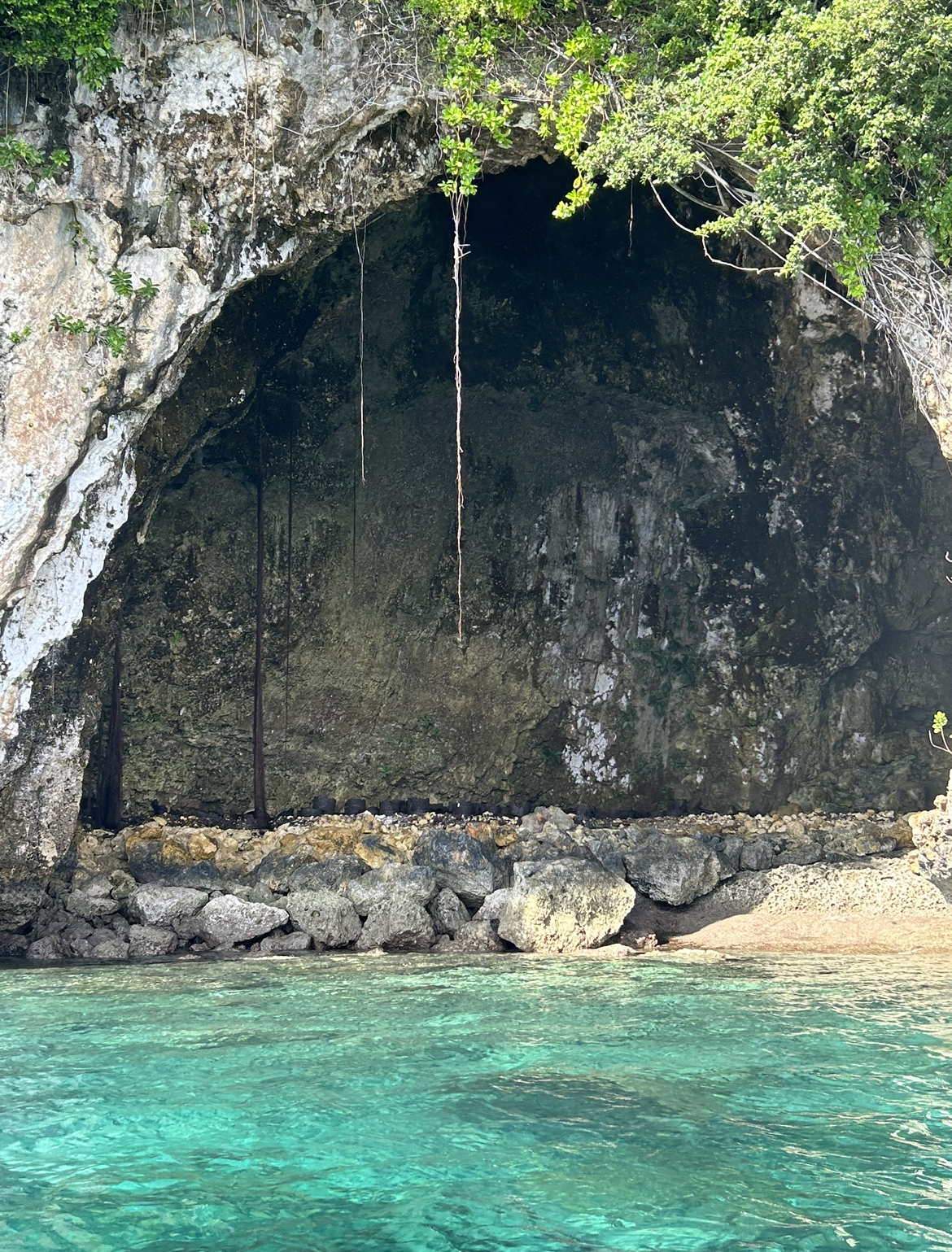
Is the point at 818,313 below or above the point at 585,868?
above

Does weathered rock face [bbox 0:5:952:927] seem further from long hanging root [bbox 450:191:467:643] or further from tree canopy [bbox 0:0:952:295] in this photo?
tree canopy [bbox 0:0:952:295]

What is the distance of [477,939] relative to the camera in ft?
30.5

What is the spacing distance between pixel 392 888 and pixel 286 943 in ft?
3.17

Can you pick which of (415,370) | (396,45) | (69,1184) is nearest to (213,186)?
(396,45)

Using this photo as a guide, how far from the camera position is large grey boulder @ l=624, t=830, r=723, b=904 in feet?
33.9

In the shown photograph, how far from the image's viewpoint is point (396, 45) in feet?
30.2

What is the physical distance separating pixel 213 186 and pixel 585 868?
6231 millimetres

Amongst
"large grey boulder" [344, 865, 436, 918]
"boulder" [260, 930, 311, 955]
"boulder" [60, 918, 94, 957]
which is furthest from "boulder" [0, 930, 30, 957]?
"large grey boulder" [344, 865, 436, 918]

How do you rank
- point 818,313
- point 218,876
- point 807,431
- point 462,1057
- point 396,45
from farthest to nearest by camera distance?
point 807,431, point 818,313, point 218,876, point 396,45, point 462,1057

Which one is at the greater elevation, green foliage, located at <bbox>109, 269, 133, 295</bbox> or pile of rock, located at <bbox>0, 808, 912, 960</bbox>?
green foliage, located at <bbox>109, 269, 133, 295</bbox>

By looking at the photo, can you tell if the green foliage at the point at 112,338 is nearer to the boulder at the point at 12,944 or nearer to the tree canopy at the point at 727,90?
the tree canopy at the point at 727,90

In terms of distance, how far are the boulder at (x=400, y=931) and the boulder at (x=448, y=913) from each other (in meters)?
Answer: 0.15

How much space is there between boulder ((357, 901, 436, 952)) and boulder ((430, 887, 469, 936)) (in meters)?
0.15

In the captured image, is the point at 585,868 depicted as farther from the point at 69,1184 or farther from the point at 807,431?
the point at 807,431
